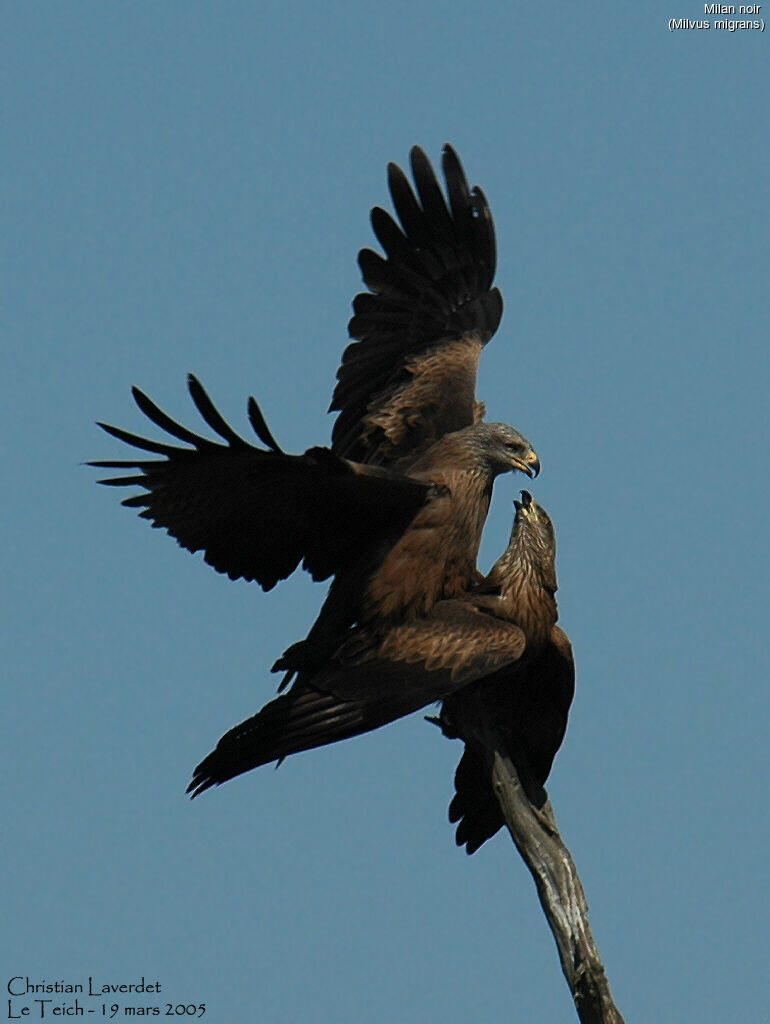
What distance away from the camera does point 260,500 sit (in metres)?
8.76

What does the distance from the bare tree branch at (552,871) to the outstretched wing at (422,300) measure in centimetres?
218

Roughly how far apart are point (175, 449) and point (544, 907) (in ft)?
8.62

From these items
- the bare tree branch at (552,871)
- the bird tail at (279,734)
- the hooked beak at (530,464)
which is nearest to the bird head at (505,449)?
the hooked beak at (530,464)

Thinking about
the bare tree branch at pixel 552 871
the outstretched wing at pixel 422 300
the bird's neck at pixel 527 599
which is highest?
the outstretched wing at pixel 422 300

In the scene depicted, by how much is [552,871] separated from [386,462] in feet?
8.67

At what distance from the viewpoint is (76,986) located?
954 centimetres

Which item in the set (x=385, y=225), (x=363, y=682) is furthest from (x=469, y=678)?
(x=385, y=225)

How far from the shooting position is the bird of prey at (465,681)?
856 centimetres

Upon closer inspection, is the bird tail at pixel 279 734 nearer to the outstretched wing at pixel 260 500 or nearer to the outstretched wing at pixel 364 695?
the outstretched wing at pixel 364 695

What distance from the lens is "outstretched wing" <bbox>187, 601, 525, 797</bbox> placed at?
28.0ft

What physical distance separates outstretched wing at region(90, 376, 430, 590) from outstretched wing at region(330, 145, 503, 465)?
138 cm

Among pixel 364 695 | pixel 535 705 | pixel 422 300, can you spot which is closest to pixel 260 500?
pixel 364 695

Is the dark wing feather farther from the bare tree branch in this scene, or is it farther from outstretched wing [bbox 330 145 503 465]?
outstretched wing [bbox 330 145 503 465]

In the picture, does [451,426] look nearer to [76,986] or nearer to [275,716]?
[275,716]
